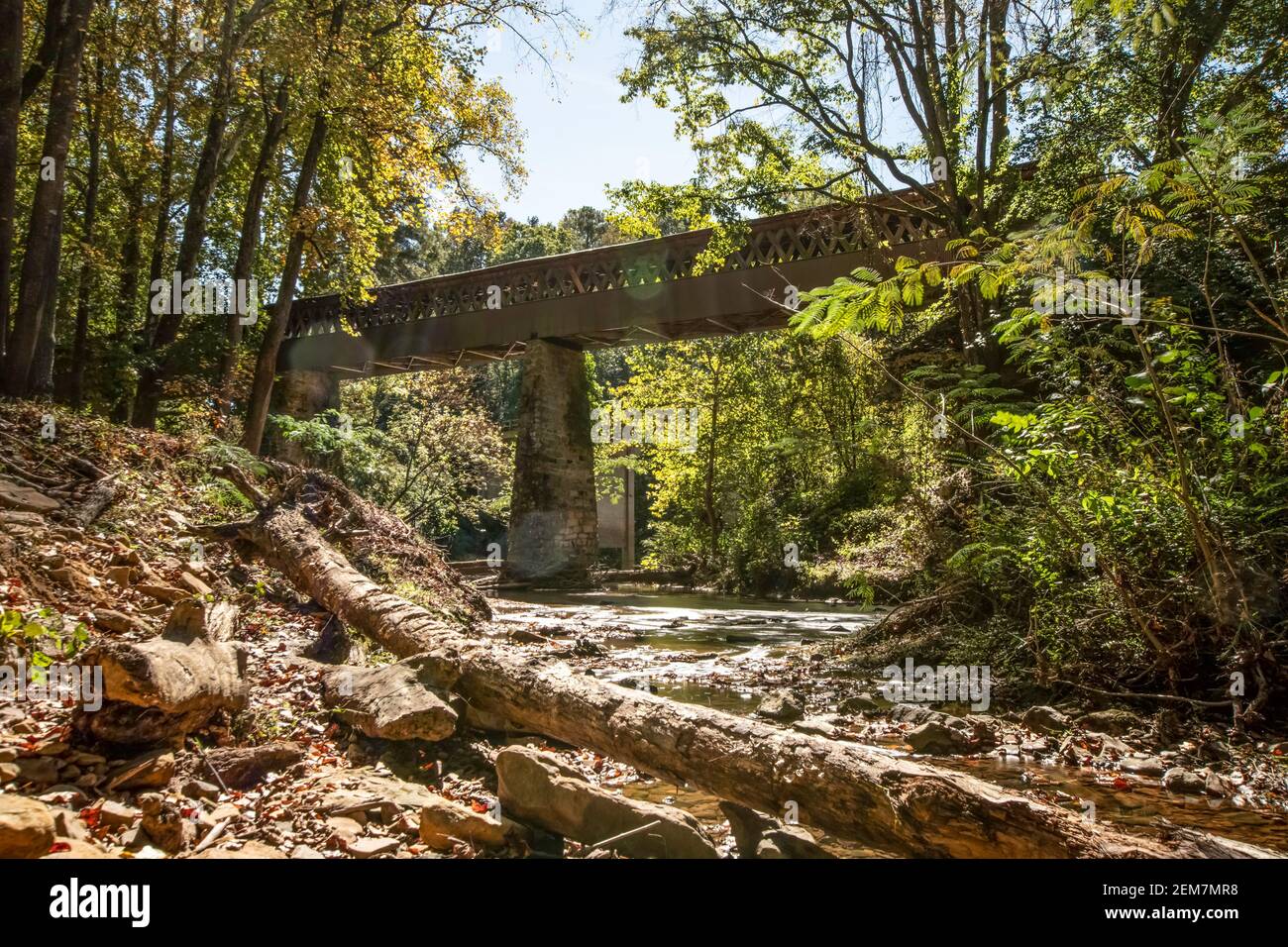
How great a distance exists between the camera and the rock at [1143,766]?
4112mm

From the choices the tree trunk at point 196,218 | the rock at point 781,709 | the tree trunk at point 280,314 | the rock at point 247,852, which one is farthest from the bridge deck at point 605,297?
the rock at point 247,852

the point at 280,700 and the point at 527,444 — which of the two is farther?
the point at 527,444

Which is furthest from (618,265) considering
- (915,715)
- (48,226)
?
(915,715)

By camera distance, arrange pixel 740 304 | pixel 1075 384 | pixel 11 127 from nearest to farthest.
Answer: pixel 1075 384
pixel 11 127
pixel 740 304

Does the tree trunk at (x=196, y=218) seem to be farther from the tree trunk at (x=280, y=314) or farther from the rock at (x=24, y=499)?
the rock at (x=24, y=499)

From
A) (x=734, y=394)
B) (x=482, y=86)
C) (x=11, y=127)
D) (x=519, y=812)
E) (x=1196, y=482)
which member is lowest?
(x=519, y=812)

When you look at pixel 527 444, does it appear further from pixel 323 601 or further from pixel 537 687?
pixel 537 687

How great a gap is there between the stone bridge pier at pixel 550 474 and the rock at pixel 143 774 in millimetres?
15309

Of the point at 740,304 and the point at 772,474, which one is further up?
the point at 740,304
